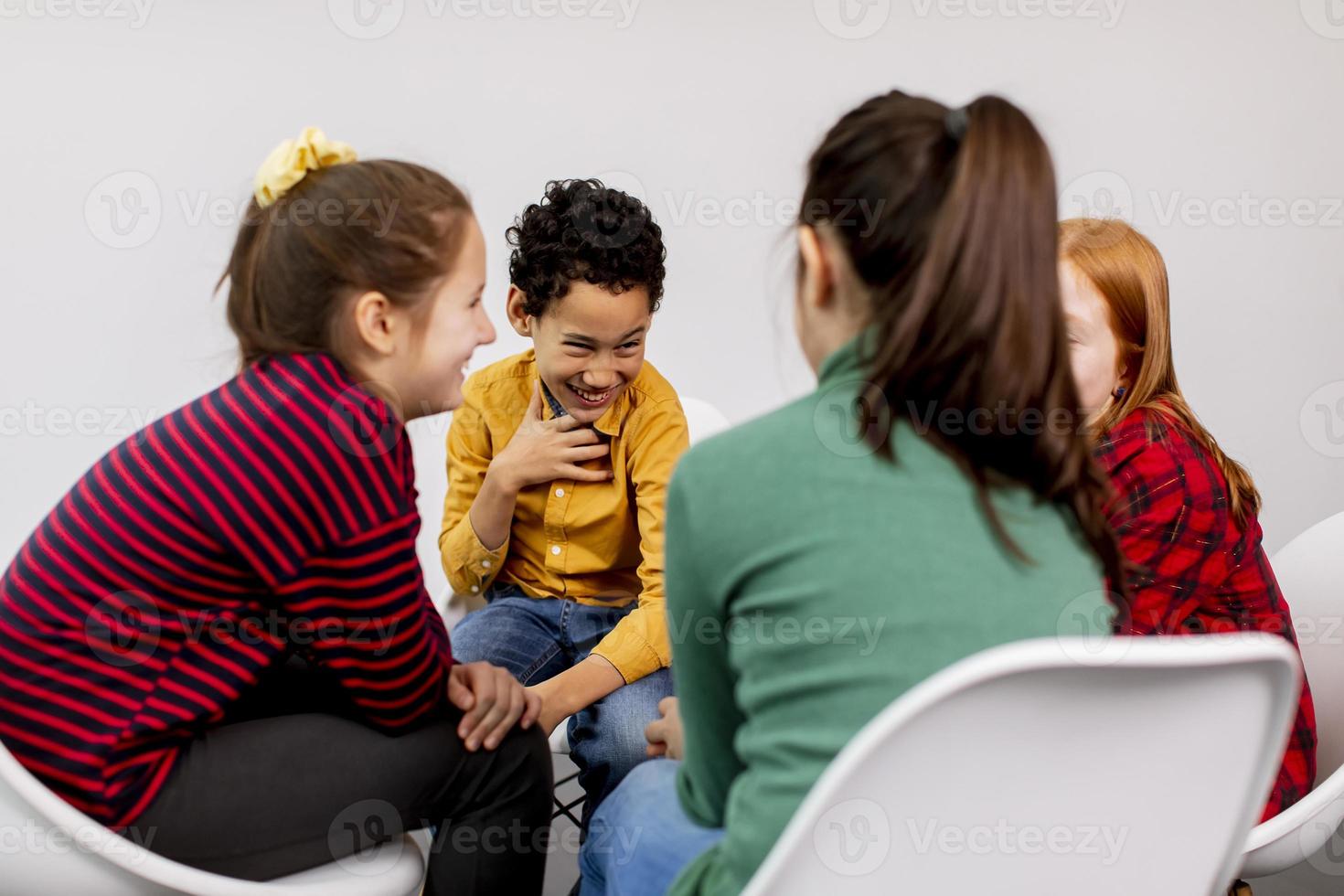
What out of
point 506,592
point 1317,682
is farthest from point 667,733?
point 1317,682

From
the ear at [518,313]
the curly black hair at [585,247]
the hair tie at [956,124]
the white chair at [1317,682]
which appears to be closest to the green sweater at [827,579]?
the hair tie at [956,124]

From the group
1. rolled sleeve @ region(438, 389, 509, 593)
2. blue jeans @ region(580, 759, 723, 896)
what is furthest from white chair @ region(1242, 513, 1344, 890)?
rolled sleeve @ region(438, 389, 509, 593)

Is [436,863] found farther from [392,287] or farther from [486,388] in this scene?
[486,388]

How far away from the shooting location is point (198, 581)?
1.09 meters

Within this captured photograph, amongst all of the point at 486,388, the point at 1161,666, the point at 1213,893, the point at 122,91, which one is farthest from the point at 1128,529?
the point at 122,91

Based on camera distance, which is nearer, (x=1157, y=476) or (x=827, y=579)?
(x=827, y=579)

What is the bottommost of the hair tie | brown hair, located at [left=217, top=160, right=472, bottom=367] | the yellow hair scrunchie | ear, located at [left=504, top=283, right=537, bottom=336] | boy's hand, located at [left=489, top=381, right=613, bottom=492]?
boy's hand, located at [left=489, top=381, right=613, bottom=492]

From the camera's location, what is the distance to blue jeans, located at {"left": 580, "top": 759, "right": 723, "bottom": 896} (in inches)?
37.9

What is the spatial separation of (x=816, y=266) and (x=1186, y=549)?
0.70 metres

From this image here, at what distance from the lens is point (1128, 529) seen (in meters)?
1.36

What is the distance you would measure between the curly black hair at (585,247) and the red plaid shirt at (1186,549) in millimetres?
667

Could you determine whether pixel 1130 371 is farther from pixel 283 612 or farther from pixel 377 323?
pixel 283 612

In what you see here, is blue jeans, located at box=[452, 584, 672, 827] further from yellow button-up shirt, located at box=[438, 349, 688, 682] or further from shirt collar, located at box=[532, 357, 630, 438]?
shirt collar, located at box=[532, 357, 630, 438]

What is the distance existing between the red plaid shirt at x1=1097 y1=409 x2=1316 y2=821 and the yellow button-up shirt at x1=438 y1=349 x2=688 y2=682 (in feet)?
1.99
